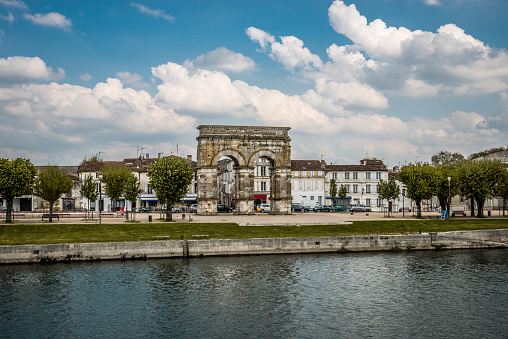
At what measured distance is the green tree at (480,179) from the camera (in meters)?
60.0

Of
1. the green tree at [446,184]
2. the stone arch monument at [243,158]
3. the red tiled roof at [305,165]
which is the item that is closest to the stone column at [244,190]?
the stone arch monument at [243,158]

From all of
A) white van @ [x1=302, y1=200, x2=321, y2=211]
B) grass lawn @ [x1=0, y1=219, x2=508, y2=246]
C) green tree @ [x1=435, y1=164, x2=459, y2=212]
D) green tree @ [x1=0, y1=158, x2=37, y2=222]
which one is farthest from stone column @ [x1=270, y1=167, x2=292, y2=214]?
green tree @ [x1=0, y1=158, x2=37, y2=222]

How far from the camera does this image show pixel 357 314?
22.7 metres

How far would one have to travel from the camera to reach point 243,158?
212ft

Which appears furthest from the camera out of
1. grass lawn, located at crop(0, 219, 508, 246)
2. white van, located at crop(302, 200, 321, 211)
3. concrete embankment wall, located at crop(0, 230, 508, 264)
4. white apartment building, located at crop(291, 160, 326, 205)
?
white apartment building, located at crop(291, 160, 326, 205)

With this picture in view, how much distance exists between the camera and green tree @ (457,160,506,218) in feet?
197

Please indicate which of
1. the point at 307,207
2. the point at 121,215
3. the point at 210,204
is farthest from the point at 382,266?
the point at 307,207

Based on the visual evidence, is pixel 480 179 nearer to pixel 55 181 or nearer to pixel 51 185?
pixel 55 181

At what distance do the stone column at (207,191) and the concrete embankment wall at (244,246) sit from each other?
26486mm

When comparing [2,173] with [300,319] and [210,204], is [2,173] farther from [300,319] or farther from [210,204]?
[300,319]

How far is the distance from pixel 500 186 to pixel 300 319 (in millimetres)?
48908

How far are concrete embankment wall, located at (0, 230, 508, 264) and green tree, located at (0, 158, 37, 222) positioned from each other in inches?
679

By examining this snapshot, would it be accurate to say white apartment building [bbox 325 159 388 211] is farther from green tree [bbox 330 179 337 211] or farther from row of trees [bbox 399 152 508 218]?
row of trees [bbox 399 152 508 218]

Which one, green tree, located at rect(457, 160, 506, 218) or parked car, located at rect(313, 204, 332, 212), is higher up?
green tree, located at rect(457, 160, 506, 218)
